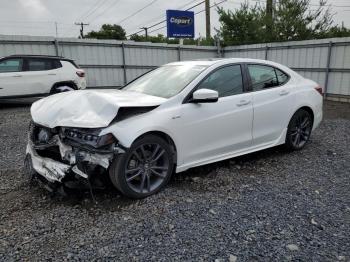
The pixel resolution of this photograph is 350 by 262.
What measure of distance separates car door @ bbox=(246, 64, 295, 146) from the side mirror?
965mm

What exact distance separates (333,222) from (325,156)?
228 centimetres

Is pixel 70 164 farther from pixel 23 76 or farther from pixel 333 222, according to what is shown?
pixel 23 76

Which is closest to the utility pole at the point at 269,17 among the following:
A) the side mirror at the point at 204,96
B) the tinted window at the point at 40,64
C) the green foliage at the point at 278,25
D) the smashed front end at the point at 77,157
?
the green foliage at the point at 278,25

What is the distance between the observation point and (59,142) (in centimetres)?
328

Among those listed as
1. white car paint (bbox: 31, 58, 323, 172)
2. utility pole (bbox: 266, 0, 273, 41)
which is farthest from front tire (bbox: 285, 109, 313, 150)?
utility pole (bbox: 266, 0, 273, 41)

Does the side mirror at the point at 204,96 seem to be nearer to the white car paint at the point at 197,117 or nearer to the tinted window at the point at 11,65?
the white car paint at the point at 197,117

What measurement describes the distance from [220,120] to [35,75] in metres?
8.09

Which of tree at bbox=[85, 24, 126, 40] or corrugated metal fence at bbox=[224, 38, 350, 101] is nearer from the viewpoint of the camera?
corrugated metal fence at bbox=[224, 38, 350, 101]

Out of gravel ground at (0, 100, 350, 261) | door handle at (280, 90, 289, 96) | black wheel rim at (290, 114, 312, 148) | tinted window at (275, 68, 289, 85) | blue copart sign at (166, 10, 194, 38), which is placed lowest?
gravel ground at (0, 100, 350, 261)

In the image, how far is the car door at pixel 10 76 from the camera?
958 centimetres

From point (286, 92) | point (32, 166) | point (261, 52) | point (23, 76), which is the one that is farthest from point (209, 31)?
point (32, 166)

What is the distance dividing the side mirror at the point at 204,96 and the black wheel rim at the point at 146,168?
0.73 metres

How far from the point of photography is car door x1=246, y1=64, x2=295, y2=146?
4.52m

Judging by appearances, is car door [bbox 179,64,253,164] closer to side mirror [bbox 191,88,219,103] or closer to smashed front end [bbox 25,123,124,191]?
side mirror [bbox 191,88,219,103]
